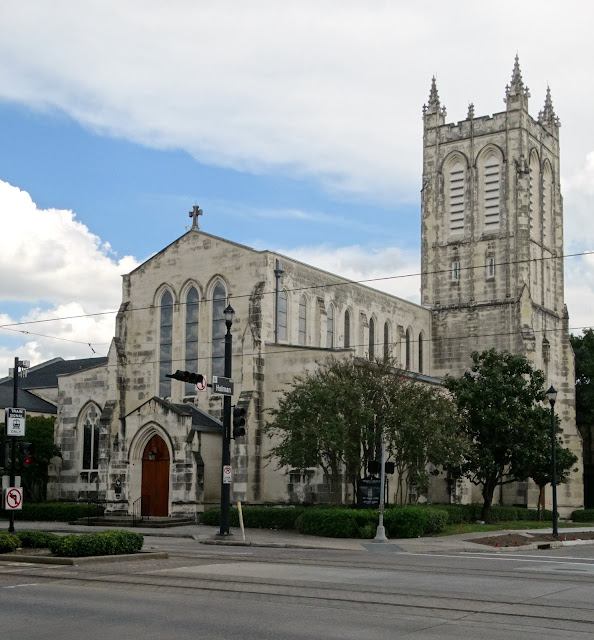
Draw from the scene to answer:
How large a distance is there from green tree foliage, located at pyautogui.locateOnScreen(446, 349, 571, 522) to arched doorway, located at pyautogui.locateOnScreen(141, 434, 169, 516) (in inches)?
502

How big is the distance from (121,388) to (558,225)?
3129 centimetres

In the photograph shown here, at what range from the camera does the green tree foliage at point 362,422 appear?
32.9 m

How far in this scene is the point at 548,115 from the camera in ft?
203

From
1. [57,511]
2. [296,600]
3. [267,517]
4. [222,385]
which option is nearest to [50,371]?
[57,511]

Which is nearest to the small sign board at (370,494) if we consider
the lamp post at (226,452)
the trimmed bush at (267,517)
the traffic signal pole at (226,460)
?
the trimmed bush at (267,517)

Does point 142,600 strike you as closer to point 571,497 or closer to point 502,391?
point 502,391

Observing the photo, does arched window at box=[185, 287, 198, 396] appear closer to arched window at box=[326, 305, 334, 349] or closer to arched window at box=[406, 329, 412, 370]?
arched window at box=[326, 305, 334, 349]

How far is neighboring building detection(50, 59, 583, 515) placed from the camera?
132 ft

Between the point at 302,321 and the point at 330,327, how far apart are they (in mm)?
2713

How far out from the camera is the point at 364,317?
49562 millimetres

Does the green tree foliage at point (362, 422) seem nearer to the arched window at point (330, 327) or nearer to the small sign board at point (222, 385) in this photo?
the small sign board at point (222, 385)

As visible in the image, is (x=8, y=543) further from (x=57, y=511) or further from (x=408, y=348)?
(x=408, y=348)

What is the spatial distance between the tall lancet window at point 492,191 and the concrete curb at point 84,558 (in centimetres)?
4043

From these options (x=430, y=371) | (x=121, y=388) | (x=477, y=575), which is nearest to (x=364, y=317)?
(x=430, y=371)
